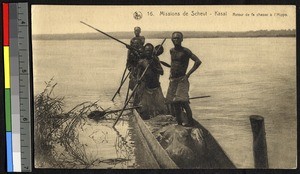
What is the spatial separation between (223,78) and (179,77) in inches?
5.3

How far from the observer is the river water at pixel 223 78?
1523 mm

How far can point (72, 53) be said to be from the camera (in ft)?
5.01

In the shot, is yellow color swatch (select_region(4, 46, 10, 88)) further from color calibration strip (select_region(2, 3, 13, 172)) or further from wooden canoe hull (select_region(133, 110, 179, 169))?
wooden canoe hull (select_region(133, 110, 179, 169))

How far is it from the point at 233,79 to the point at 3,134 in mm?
729

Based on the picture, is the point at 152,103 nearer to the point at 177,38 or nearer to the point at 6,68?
the point at 177,38

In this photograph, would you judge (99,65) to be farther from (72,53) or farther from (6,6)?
(6,6)

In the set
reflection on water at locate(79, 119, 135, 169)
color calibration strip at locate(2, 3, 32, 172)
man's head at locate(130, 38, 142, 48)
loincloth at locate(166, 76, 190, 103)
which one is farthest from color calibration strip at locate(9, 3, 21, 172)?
loincloth at locate(166, 76, 190, 103)

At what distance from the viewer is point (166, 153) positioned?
1524 mm

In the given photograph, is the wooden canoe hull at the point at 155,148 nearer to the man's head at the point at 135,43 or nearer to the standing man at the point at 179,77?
the standing man at the point at 179,77

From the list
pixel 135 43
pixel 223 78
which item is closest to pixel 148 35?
pixel 135 43

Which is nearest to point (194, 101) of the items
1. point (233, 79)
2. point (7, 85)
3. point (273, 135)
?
Result: point (233, 79)

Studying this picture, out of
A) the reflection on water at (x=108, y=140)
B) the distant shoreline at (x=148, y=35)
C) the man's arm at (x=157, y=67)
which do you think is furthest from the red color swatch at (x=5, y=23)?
the man's arm at (x=157, y=67)

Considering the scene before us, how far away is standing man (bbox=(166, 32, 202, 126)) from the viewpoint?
152 centimetres
